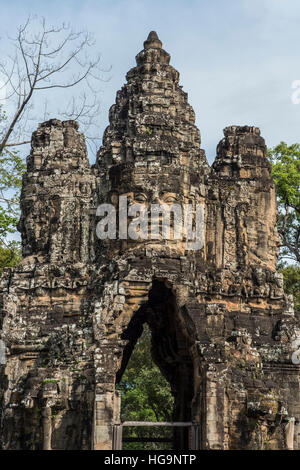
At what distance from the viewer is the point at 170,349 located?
2050cm

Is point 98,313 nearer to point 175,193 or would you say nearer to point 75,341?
point 75,341

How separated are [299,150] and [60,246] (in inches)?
558

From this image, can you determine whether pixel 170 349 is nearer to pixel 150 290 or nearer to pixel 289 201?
pixel 150 290

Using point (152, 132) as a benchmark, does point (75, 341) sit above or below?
below

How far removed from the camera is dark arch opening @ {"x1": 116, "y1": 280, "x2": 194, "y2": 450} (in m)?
19.9

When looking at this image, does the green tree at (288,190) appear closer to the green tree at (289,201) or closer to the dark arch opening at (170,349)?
the green tree at (289,201)

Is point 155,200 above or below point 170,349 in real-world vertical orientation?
above

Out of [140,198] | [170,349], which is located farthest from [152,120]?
[170,349]

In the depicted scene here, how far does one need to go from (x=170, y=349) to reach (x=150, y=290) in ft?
5.98

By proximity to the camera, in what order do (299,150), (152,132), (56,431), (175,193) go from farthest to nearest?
1. (299,150)
2. (152,132)
3. (175,193)
4. (56,431)

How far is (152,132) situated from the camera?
20.6m
